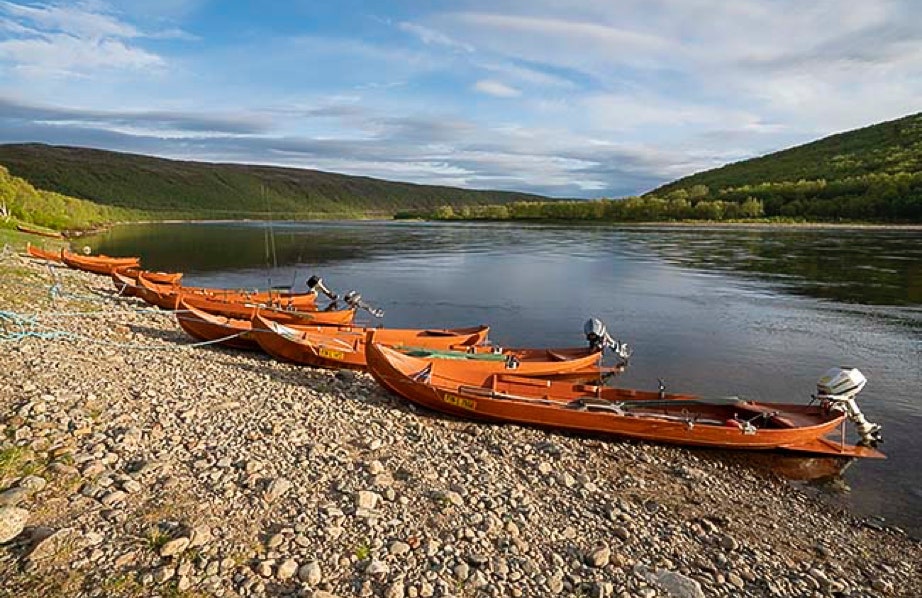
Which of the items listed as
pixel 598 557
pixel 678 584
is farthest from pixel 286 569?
pixel 678 584

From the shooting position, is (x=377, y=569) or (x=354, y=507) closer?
(x=377, y=569)

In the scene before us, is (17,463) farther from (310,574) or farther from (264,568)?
(310,574)

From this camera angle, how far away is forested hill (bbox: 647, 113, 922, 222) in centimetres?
9325

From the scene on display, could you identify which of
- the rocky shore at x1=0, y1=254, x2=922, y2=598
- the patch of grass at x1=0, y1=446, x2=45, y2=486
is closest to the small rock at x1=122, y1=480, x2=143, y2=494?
the rocky shore at x1=0, y1=254, x2=922, y2=598

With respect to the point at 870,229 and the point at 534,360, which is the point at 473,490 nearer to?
the point at 534,360

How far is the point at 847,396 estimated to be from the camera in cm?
1245

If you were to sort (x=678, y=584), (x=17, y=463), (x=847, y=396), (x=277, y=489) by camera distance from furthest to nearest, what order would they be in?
(x=847, y=396) < (x=277, y=489) < (x=17, y=463) < (x=678, y=584)

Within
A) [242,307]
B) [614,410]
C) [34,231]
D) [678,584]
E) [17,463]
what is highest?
[17,463]

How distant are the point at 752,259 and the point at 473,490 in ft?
167

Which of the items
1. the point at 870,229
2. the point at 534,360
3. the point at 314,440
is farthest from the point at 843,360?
the point at 870,229

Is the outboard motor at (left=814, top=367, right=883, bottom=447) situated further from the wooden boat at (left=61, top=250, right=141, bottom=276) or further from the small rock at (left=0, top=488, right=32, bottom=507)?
the wooden boat at (left=61, top=250, right=141, bottom=276)

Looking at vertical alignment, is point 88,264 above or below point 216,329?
below

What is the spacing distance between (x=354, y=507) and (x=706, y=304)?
26.7 m

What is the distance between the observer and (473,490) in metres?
8.45
